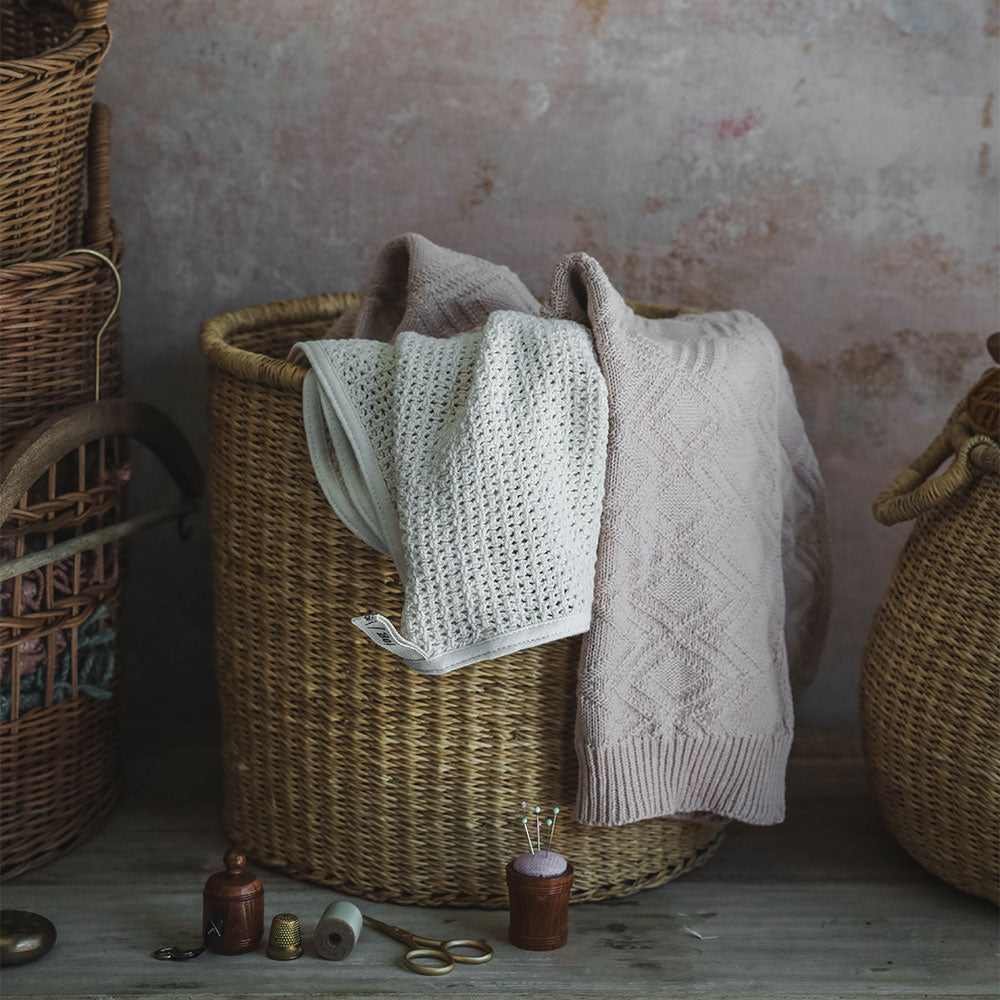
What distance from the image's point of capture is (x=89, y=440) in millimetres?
1251

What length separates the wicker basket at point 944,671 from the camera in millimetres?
1149

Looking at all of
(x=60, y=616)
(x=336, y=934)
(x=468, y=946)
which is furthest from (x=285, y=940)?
(x=60, y=616)

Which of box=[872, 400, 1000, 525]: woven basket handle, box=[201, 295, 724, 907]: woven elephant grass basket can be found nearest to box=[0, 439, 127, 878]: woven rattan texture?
box=[201, 295, 724, 907]: woven elephant grass basket

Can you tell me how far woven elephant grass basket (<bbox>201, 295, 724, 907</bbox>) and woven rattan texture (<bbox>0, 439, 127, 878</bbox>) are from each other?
0.15 m

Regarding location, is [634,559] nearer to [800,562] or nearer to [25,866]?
[800,562]

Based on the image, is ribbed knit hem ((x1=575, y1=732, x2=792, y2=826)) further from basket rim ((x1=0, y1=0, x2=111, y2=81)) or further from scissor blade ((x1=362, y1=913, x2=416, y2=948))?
basket rim ((x1=0, y1=0, x2=111, y2=81))

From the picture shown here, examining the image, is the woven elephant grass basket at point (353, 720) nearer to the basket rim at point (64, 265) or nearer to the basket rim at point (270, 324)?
the basket rim at point (270, 324)

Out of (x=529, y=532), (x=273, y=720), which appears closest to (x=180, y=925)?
(x=273, y=720)

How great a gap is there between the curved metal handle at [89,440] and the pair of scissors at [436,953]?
570 millimetres

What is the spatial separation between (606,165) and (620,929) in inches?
38.5

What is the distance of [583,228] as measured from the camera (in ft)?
5.30

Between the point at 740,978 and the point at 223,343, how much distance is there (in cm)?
81

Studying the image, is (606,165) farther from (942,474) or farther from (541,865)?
(541,865)

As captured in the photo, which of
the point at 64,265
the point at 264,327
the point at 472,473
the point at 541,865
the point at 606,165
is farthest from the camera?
the point at 606,165
